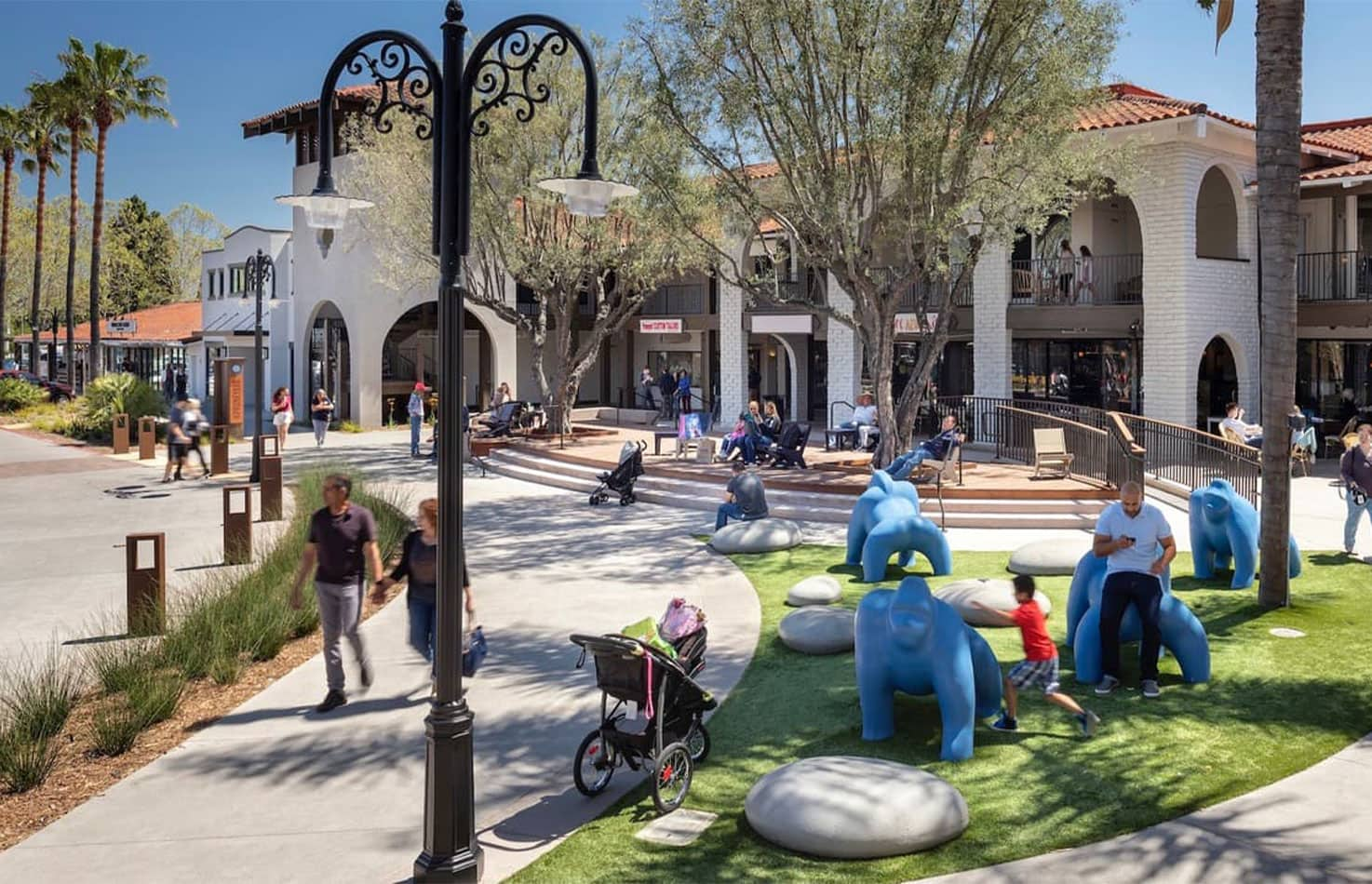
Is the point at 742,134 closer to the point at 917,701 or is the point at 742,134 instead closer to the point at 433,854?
the point at 917,701

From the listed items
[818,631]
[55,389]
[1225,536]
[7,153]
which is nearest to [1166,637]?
[818,631]

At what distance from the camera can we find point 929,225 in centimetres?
1847

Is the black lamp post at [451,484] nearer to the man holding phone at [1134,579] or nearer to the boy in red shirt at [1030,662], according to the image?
the boy in red shirt at [1030,662]

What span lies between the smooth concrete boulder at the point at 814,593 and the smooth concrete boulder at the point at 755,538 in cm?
298

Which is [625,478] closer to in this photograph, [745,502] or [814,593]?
[745,502]

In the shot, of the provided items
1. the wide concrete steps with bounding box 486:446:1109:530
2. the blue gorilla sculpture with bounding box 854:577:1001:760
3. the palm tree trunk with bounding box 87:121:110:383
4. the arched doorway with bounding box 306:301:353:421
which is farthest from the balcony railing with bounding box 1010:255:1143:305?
the palm tree trunk with bounding box 87:121:110:383

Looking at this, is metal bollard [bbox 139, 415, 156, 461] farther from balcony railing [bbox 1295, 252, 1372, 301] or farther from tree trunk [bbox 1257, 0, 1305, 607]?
balcony railing [bbox 1295, 252, 1372, 301]

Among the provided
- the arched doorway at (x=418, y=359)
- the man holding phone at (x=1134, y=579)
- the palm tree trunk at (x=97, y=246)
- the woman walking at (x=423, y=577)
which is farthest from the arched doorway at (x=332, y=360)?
the man holding phone at (x=1134, y=579)

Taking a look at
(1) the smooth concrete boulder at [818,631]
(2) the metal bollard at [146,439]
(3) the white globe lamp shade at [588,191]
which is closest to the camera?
(3) the white globe lamp shade at [588,191]

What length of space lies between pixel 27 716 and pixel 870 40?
14940 millimetres

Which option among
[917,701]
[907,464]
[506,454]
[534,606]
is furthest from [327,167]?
[506,454]

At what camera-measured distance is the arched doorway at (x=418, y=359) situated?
38.7 m

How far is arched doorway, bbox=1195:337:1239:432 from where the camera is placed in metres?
26.7

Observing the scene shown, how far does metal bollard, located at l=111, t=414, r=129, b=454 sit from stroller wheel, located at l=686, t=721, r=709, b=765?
26.2 metres
